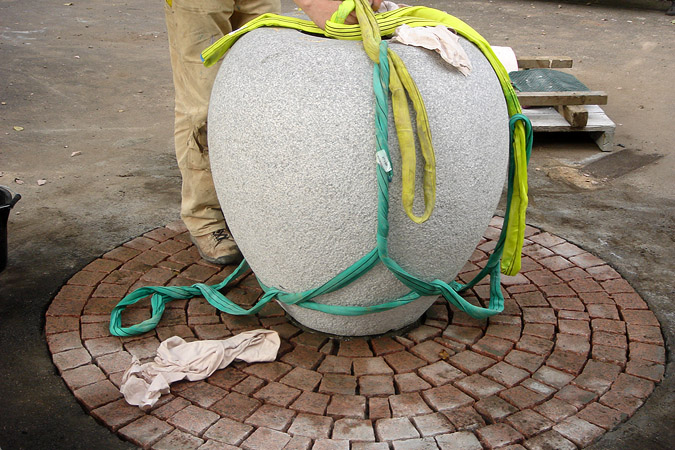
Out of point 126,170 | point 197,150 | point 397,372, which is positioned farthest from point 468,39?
point 126,170

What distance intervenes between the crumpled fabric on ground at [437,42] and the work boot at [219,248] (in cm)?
150

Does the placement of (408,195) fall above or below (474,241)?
above

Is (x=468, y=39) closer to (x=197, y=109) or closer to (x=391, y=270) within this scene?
(x=391, y=270)

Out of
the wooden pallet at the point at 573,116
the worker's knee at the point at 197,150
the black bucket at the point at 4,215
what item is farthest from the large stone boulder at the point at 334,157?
the wooden pallet at the point at 573,116

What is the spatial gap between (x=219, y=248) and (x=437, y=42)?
5.39 ft

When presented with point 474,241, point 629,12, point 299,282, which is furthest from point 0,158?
point 629,12

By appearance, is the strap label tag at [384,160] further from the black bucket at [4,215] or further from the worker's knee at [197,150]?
the black bucket at [4,215]

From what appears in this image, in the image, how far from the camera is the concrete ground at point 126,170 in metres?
2.72

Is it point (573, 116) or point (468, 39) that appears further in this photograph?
point (573, 116)

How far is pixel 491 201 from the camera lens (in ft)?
8.94

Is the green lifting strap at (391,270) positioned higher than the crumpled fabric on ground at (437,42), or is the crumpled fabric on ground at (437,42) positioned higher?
the crumpled fabric on ground at (437,42)

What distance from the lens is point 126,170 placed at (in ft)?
15.9

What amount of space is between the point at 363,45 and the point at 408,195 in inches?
22.5

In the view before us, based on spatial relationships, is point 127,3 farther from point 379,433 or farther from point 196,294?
point 379,433
